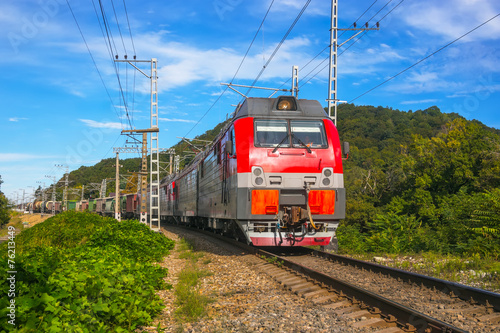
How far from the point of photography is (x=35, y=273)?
197 inches

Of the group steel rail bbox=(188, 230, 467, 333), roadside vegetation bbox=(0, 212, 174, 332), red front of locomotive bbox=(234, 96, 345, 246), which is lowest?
steel rail bbox=(188, 230, 467, 333)

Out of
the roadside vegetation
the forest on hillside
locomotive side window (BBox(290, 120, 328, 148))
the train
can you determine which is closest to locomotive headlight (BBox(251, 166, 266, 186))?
the train

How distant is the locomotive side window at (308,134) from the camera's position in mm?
11070

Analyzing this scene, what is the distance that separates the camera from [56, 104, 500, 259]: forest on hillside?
41.0ft

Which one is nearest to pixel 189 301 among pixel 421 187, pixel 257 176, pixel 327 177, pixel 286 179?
pixel 257 176

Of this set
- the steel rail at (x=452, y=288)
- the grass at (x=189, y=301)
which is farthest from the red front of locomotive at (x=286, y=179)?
the grass at (x=189, y=301)

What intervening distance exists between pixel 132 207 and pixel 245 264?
41620mm

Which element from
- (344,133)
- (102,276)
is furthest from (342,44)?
(344,133)

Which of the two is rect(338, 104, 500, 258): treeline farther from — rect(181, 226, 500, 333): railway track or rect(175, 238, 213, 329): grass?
rect(175, 238, 213, 329): grass

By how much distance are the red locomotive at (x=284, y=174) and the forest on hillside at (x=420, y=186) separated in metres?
2.98

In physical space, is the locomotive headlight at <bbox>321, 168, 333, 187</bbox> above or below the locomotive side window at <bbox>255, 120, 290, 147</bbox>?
below

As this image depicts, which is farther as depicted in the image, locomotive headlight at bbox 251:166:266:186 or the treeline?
the treeline

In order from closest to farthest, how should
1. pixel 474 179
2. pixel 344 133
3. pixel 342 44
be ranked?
Answer: pixel 342 44
pixel 474 179
pixel 344 133

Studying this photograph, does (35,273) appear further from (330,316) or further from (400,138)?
(400,138)
